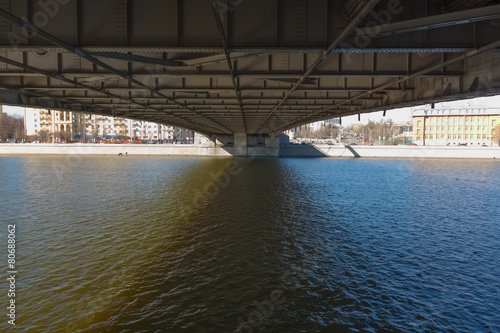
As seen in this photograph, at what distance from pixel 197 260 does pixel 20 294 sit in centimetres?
693

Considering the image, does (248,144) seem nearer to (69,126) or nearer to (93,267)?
(93,267)

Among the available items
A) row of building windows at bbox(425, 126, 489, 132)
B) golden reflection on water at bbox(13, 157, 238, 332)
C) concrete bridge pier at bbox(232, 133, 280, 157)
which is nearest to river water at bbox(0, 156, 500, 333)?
golden reflection on water at bbox(13, 157, 238, 332)

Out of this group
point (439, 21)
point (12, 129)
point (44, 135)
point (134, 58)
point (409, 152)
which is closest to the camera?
point (439, 21)

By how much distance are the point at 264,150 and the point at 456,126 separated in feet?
279

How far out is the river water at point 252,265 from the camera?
1057 centimetres

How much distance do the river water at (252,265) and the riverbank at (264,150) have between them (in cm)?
6794

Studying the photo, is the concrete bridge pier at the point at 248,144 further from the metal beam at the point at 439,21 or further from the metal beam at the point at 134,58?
the metal beam at the point at 439,21

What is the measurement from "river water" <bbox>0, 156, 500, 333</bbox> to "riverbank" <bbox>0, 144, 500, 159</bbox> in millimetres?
67945

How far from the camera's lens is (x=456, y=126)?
12500 cm

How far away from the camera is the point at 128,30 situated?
1202cm

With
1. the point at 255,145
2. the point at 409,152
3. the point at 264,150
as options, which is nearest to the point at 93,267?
the point at 255,145

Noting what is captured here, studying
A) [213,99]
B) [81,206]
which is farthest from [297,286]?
[81,206]

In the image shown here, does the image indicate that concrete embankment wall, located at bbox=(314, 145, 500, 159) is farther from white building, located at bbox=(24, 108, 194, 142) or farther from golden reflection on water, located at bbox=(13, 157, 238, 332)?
golden reflection on water, located at bbox=(13, 157, 238, 332)

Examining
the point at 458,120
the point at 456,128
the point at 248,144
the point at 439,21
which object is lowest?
the point at 248,144
